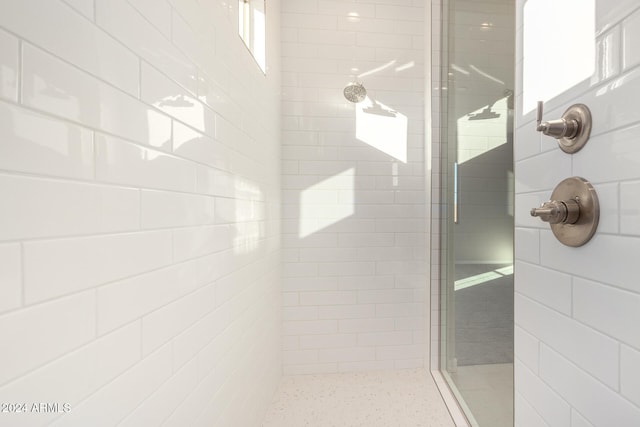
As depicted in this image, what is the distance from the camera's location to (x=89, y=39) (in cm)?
51

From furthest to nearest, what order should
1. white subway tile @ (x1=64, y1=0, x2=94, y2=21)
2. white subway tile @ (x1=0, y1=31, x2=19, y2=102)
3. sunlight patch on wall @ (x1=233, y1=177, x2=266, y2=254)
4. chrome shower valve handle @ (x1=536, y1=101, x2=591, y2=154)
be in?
sunlight patch on wall @ (x1=233, y1=177, x2=266, y2=254), chrome shower valve handle @ (x1=536, y1=101, x2=591, y2=154), white subway tile @ (x1=64, y1=0, x2=94, y2=21), white subway tile @ (x1=0, y1=31, x2=19, y2=102)

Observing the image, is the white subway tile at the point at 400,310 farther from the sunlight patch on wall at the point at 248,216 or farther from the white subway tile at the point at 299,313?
the sunlight patch on wall at the point at 248,216

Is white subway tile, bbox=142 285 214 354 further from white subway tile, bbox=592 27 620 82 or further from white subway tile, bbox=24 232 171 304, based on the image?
white subway tile, bbox=592 27 620 82


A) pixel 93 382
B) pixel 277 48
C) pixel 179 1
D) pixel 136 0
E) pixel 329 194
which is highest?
pixel 277 48

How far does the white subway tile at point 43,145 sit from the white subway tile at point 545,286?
1059 millimetres

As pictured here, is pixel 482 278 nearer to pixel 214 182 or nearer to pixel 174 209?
pixel 214 182

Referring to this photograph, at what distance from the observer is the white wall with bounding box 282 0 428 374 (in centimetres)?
210

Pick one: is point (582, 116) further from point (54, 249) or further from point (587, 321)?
point (54, 249)

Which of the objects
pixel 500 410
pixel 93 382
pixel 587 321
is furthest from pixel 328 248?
pixel 93 382

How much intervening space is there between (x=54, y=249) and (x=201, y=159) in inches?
20.5

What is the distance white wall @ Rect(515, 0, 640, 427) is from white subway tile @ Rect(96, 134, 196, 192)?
0.97m

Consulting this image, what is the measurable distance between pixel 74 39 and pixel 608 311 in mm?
1109

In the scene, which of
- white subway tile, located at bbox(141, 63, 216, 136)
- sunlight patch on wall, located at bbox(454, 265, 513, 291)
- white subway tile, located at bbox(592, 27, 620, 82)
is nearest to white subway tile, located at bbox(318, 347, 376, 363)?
sunlight patch on wall, located at bbox(454, 265, 513, 291)

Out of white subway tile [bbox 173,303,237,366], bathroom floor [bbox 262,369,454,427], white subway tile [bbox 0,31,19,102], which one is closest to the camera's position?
white subway tile [bbox 0,31,19,102]
